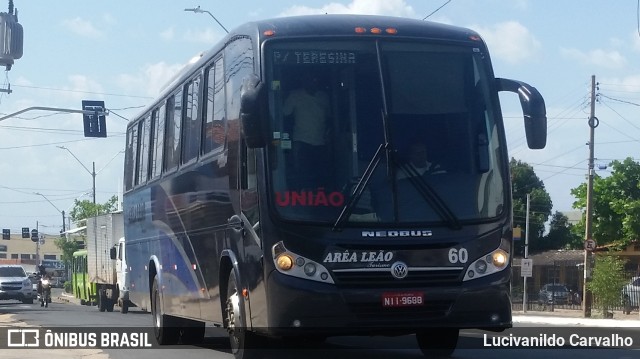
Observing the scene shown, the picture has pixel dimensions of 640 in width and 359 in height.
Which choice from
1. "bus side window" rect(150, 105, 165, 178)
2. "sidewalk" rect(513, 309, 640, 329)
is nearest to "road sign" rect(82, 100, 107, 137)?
"sidewalk" rect(513, 309, 640, 329)

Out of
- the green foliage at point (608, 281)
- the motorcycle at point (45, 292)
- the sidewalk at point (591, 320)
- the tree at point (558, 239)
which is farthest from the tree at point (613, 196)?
the motorcycle at point (45, 292)

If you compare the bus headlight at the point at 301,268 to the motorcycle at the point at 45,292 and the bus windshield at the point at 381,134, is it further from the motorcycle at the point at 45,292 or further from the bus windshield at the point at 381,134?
the motorcycle at the point at 45,292

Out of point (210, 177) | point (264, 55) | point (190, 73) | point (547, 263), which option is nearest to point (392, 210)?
point (264, 55)

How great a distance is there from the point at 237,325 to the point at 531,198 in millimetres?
75968

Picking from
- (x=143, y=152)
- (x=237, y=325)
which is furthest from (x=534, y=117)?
(x=143, y=152)

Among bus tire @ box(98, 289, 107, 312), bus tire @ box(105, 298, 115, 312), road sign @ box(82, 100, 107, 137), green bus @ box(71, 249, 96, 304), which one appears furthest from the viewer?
green bus @ box(71, 249, 96, 304)

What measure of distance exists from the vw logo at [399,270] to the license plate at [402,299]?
168 millimetres

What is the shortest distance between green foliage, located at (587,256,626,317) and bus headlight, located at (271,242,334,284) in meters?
30.7

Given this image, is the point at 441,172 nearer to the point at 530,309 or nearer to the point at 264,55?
the point at 264,55

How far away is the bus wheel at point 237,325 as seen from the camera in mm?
11273

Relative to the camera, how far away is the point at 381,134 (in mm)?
Result: 10719

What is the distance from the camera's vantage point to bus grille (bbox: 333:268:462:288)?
1041 cm

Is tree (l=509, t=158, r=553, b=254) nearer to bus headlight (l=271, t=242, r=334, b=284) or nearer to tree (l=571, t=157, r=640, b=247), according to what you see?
tree (l=571, t=157, r=640, b=247)

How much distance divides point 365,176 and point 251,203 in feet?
3.79
